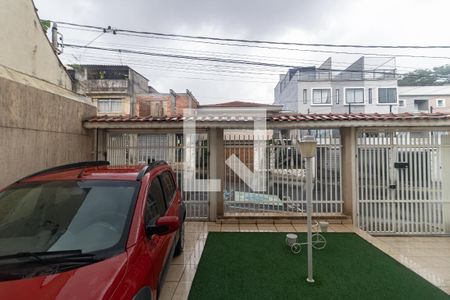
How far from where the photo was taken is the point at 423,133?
20.2 ft

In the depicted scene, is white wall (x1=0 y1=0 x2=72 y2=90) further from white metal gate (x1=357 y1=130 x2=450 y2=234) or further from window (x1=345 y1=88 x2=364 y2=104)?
window (x1=345 y1=88 x2=364 y2=104)

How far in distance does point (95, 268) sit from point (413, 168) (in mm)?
6802

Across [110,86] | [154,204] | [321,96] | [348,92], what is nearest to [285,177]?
[154,204]

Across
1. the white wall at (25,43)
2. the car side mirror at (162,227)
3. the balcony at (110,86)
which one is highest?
the balcony at (110,86)

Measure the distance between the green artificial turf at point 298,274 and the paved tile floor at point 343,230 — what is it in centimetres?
18

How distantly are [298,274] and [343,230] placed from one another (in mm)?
2631

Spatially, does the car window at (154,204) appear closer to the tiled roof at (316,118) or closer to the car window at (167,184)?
the car window at (167,184)

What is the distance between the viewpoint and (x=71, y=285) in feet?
5.48

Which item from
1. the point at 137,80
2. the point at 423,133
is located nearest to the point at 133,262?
the point at 423,133

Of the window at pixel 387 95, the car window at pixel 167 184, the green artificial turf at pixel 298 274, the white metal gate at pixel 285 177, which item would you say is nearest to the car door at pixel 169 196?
the car window at pixel 167 184

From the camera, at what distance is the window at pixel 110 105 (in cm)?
2164

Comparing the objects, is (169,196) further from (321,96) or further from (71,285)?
(321,96)

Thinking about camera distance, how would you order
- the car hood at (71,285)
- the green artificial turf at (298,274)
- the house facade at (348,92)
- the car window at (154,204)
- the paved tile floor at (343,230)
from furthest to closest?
the house facade at (348,92)
the paved tile floor at (343,230)
the green artificial turf at (298,274)
the car window at (154,204)
the car hood at (71,285)

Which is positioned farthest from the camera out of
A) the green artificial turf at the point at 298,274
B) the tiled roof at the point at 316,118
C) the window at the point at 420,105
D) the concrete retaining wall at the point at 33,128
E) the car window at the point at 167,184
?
the window at the point at 420,105
